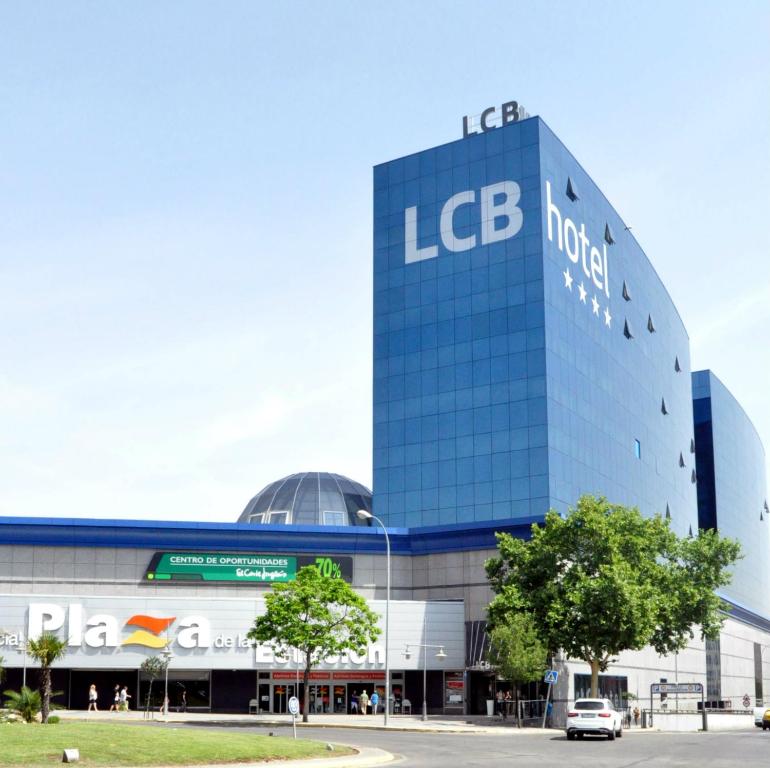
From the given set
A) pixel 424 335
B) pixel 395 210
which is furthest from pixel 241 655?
pixel 395 210

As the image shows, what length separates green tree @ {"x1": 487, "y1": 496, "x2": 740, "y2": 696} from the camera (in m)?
60.8

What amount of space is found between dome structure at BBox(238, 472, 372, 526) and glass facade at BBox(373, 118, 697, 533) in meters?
2.78

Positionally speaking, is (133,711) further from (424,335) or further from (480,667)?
(424,335)

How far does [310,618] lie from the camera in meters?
57.3

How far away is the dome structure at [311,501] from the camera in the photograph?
97.8 m

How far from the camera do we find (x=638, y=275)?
119625 millimetres

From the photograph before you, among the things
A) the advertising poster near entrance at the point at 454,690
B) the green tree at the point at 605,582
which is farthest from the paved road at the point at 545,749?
the advertising poster near entrance at the point at 454,690

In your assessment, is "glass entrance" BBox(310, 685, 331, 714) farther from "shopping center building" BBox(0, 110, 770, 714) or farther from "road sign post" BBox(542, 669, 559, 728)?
"road sign post" BBox(542, 669, 559, 728)

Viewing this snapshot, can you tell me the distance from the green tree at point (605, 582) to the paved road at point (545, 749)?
8711 mm

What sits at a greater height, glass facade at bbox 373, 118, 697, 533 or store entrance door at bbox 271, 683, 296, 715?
glass facade at bbox 373, 118, 697, 533

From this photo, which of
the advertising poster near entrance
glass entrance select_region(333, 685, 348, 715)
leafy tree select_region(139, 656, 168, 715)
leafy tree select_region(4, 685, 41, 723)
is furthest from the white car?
leafy tree select_region(139, 656, 168, 715)

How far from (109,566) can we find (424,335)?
39663 millimetres

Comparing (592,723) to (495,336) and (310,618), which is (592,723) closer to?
(310,618)

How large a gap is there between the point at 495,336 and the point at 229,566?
34105mm
